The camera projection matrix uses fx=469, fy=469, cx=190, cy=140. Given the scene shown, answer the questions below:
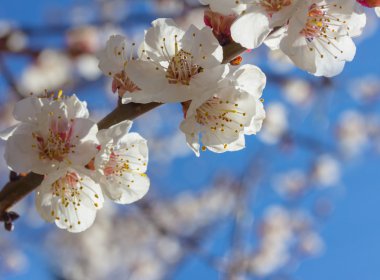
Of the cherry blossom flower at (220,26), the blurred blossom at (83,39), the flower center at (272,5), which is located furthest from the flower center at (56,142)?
the blurred blossom at (83,39)

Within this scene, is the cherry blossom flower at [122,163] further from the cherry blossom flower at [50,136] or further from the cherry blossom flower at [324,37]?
the cherry blossom flower at [324,37]

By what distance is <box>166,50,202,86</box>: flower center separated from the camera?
44.6 inches

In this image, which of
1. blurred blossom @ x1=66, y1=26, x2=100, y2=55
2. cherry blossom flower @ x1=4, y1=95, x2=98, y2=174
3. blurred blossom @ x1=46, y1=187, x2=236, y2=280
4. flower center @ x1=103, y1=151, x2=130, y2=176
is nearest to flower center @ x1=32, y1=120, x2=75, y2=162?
cherry blossom flower @ x1=4, y1=95, x2=98, y2=174

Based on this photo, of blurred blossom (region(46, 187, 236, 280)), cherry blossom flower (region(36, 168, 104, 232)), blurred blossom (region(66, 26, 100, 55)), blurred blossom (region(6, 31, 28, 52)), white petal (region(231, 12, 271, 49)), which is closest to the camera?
white petal (region(231, 12, 271, 49))

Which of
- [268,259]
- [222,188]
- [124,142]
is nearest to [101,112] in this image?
[222,188]

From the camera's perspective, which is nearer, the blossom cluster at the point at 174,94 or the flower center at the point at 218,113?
the blossom cluster at the point at 174,94

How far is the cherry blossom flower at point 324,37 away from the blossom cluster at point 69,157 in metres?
0.45

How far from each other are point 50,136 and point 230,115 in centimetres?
46

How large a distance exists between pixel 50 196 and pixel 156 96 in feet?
1.22

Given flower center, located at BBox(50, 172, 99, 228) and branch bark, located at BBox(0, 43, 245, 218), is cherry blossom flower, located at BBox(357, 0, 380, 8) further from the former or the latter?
flower center, located at BBox(50, 172, 99, 228)

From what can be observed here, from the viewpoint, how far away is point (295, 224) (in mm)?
8234

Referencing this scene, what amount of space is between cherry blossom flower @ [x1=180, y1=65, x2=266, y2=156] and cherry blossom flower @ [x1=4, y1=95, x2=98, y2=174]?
247 mm

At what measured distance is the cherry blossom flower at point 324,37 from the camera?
113 centimetres

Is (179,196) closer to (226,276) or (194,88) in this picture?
(226,276)
